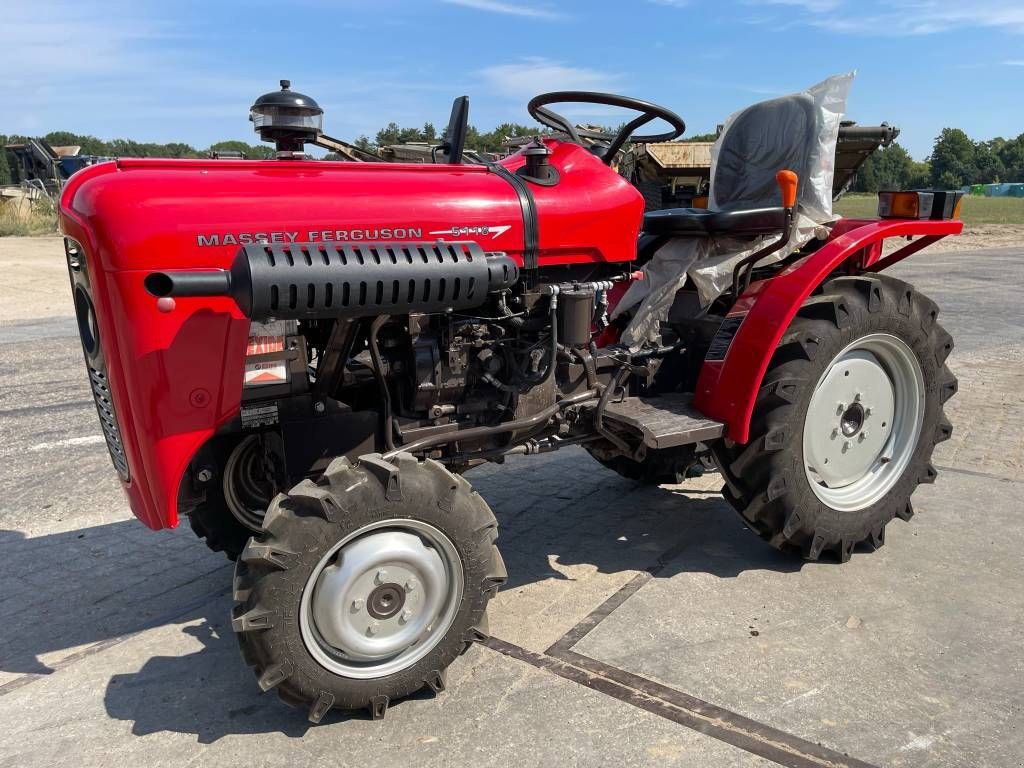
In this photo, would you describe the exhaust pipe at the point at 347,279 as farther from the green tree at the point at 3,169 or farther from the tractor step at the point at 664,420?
the green tree at the point at 3,169

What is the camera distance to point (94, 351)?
2617 mm

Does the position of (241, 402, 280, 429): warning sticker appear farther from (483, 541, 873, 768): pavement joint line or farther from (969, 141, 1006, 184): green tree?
(969, 141, 1006, 184): green tree

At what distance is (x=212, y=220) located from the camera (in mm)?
2404

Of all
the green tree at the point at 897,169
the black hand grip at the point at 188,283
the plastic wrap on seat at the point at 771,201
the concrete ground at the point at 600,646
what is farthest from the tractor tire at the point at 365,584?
the green tree at the point at 897,169

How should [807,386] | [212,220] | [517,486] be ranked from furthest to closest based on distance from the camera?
1. [517,486]
2. [807,386]
3. [212,220]

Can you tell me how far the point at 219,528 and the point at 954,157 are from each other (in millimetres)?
114023

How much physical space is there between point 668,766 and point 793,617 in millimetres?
1009

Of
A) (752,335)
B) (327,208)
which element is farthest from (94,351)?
(752,335)

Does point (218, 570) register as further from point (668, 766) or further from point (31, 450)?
point (31, 450)

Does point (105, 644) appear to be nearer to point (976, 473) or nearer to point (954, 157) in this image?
point (976, 473)

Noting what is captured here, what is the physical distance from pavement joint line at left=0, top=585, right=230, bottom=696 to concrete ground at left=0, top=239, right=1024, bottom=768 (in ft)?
0.03

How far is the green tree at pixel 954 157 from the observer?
9788 cm

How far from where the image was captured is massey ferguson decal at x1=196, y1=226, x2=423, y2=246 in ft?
7.91

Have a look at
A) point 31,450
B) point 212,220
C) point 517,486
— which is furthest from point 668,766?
point 31,450
